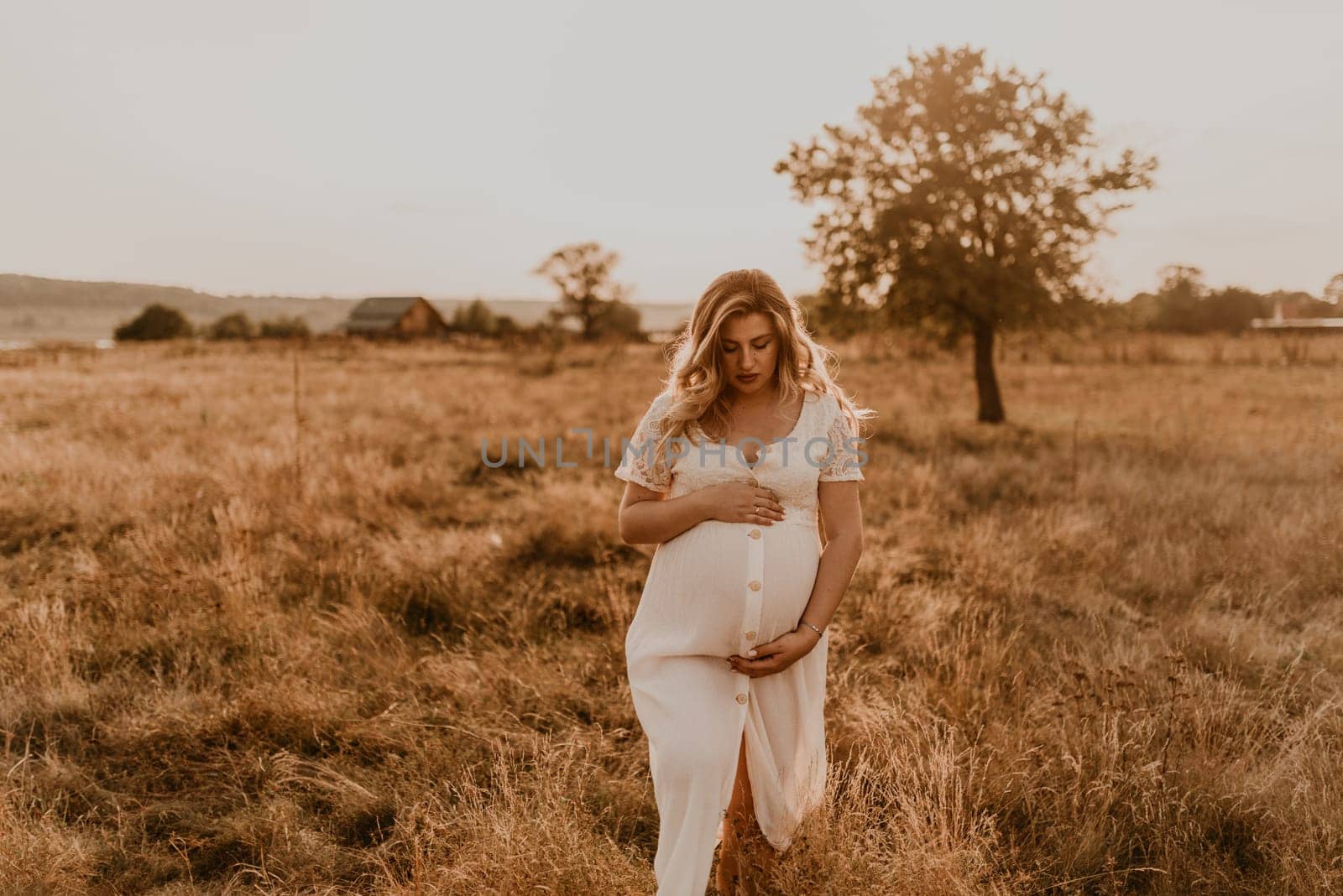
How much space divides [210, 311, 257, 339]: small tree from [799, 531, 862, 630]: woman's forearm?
53570 millimetres

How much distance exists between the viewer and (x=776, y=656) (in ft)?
7.68

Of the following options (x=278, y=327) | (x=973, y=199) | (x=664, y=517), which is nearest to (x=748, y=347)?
(x=664, y=517)

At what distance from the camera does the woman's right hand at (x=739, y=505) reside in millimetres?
2359

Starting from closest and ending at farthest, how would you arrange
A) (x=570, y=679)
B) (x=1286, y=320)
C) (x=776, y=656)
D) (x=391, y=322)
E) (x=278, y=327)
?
(x=776, y=656)
(x=570, y=679)
(x=391, y=322)
(x=1286, y=320)
(x=278, y=327)

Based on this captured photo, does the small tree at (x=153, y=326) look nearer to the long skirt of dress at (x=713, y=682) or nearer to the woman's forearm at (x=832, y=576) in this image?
the long skirt of dress at (x=713, y=682)

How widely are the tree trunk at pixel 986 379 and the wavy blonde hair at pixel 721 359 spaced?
1253 centimetres

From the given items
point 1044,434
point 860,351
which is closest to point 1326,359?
point 860,351

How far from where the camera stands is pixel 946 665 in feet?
13.6

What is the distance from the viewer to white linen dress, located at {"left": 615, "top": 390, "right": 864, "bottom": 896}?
7.52 ft

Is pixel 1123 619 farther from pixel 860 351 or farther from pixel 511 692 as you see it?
pixel 860 351

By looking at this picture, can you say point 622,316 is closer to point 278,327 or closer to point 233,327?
point 278,327

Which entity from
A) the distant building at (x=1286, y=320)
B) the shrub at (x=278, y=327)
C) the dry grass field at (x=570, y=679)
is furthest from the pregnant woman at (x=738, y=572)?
the shrub at (x=278, y=327)

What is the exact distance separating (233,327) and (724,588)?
57.6m

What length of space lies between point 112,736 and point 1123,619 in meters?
5.57
